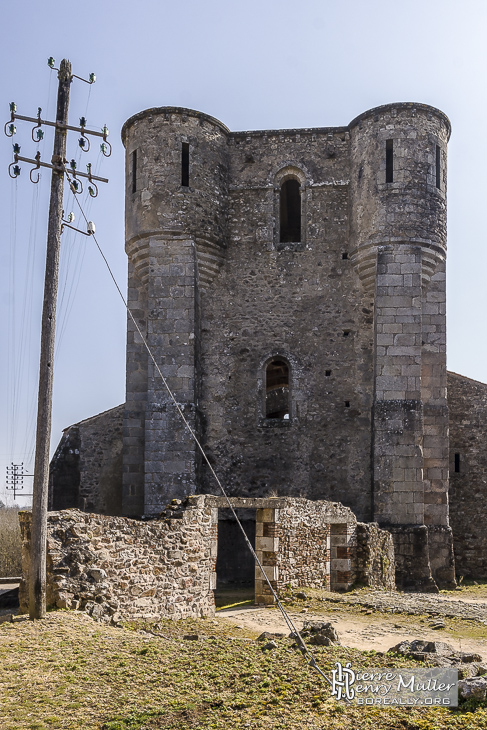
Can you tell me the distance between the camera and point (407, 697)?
714 cm

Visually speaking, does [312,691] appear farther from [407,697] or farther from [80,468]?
[80,468]

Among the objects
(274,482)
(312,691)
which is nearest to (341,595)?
(274,482)

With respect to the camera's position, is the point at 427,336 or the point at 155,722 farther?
the point at 427,336

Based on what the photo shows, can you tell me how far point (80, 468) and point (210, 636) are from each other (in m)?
12.0

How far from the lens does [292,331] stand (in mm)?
20625

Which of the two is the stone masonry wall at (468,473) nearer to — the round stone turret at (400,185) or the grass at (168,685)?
the round stone turret at (400,185)

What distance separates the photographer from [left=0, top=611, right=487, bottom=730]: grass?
6617 millimetres

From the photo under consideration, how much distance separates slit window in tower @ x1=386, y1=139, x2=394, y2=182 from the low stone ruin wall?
8509mm

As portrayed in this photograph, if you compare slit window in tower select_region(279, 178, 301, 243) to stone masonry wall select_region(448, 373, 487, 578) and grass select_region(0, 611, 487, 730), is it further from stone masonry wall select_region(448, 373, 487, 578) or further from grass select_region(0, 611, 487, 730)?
grass select_region(0, 611, 487, 730)

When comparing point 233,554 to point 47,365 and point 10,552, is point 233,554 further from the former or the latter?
point 10,552

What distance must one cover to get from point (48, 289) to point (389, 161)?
471 inches

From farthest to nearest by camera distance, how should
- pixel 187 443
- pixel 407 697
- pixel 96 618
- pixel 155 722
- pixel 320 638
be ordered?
1. pixel 187 443
2. pixel 96 618
3. pixel 320 638
4. pixel 407 697
5. pixel 155 722

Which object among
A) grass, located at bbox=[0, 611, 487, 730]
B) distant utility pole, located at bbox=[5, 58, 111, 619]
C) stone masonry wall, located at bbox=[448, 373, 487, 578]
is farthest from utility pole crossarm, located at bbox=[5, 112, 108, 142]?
stone masonry wall, located at bbox=[448, 373, 487, 578]

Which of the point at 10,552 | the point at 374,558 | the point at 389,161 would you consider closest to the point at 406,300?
the point at 389,161
